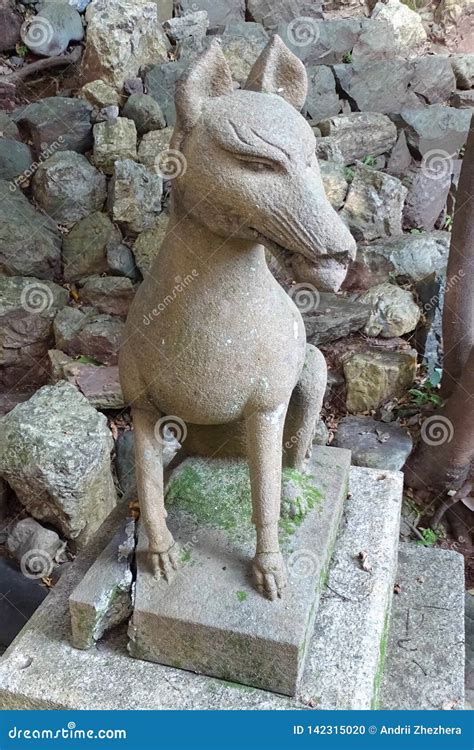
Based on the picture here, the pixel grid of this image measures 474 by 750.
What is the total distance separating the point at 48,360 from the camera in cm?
452

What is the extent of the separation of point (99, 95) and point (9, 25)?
984 mm

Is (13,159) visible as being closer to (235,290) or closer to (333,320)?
(333,320)

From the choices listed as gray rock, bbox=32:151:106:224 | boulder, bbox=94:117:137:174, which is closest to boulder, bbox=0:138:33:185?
gray rock, bbox=32:151:106:224

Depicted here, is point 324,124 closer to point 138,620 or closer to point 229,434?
point 229,434

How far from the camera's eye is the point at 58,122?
5.00 meters

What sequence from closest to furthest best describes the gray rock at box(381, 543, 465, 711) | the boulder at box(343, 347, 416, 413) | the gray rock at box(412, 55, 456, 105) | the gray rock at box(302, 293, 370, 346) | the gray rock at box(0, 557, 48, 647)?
the gray rock at box(381, 543, 465, 711) < the gray rock at box(0, 557, 48, 647) < the boulder at box(343, 347, 416, 413) < the gray rock at box(302, 293, 370, 346) < the gray rock at box(412, 55, 456, 105)

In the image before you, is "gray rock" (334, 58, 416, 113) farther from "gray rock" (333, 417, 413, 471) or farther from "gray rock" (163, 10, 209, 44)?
"gray rock" (333, 417, 413, 471)

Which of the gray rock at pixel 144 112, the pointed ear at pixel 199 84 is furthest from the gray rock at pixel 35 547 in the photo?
the gray rock at pixel 144 112

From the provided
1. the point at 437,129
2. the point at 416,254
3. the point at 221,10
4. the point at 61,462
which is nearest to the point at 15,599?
the point at 61,462

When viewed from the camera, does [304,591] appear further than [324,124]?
No

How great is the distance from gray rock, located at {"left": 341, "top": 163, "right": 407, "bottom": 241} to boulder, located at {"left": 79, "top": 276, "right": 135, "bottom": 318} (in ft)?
5.47

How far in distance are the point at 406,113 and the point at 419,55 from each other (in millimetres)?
813

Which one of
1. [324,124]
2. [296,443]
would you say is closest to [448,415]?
[296,443]

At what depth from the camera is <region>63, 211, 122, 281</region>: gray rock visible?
478cm
